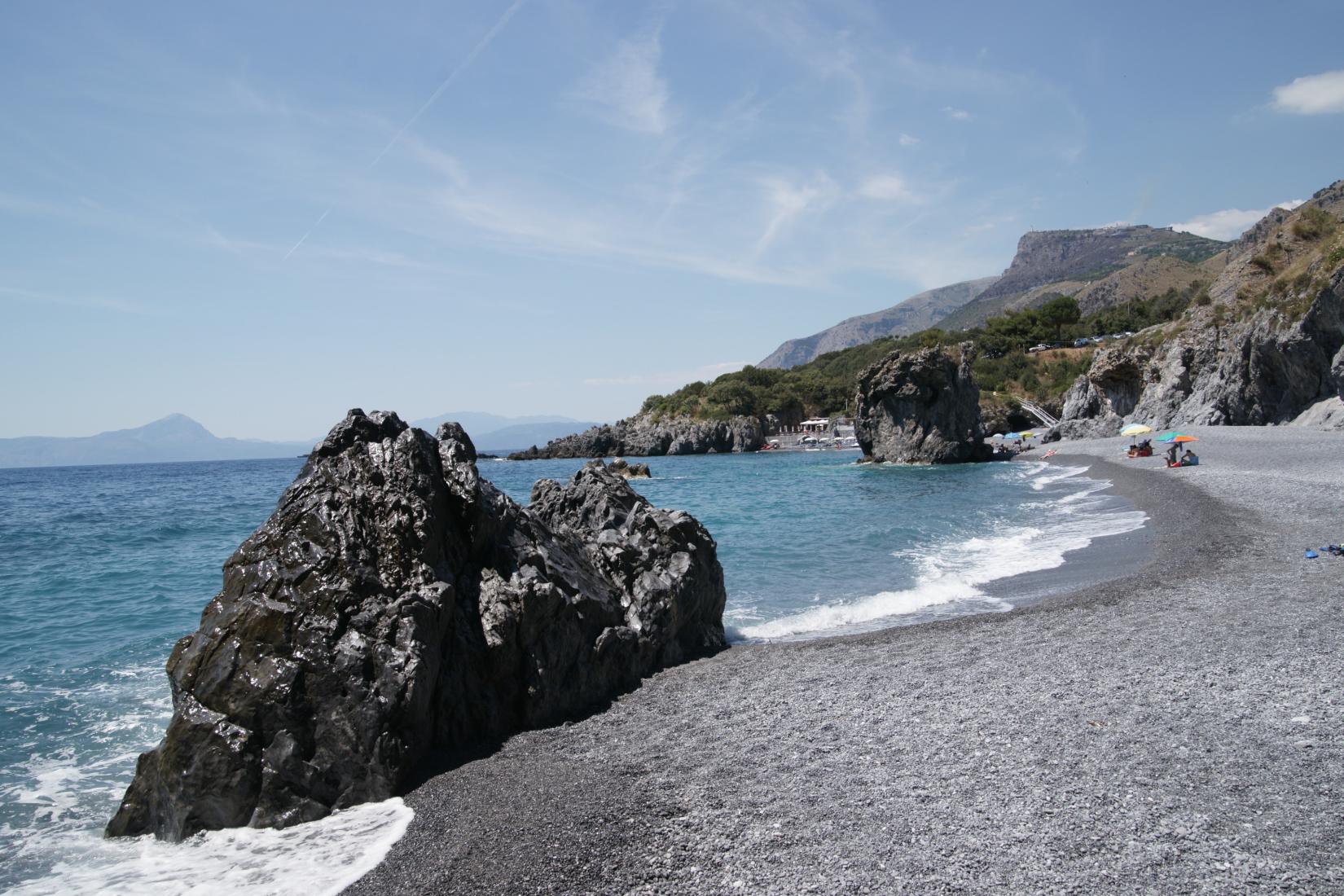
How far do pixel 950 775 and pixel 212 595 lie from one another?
17.8m

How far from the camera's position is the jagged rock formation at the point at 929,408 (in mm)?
59375

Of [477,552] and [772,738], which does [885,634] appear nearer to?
[772,738]

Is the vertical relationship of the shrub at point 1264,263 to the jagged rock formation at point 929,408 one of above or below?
above

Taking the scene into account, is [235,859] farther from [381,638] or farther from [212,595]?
[212,595]

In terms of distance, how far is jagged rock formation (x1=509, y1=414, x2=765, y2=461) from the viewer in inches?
4254

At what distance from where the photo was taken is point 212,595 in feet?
59.1

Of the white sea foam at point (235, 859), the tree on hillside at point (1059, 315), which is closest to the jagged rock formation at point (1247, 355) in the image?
the white sea foam at point (235, 859)

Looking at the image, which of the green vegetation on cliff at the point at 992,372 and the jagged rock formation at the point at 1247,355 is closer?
the jagged rock formation at the point at 1247,355

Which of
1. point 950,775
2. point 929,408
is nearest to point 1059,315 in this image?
point 929,408

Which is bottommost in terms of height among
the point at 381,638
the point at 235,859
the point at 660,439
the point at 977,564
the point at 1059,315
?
the point at 977,564

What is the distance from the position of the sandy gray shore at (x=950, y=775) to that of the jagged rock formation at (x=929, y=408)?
50.0 metres

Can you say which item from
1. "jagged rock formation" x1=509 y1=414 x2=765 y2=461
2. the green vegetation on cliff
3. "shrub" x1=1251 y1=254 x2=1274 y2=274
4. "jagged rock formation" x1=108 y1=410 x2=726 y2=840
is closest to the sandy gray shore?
"jagged rock formation" x1=108 y1=410 x2=726 y2=840

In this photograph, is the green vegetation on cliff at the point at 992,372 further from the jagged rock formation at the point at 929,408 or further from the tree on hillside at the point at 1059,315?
the jagged rock formation at the point at 929,408

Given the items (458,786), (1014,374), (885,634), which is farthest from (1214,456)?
(1014,374)
